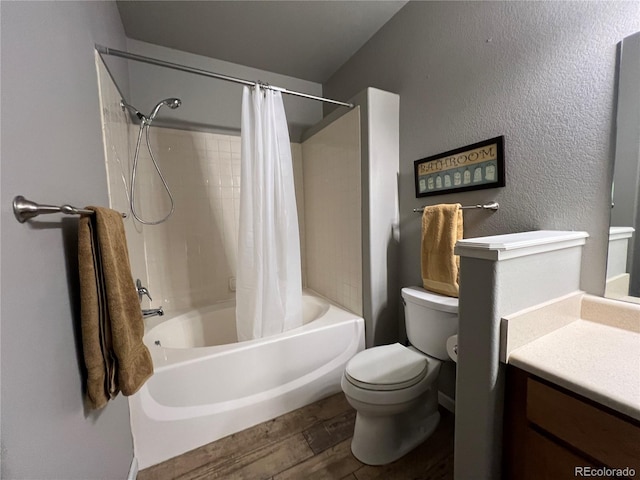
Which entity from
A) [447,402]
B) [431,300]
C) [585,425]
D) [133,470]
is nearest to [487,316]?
[585,425]

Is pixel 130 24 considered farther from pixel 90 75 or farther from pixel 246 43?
pixel 90 75

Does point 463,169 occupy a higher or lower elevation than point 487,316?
higher

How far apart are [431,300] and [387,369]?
409mm

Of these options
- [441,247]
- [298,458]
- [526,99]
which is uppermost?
[526,99]

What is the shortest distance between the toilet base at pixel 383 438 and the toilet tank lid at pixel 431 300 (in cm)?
58

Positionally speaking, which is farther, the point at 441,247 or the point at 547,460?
the point at 441,247

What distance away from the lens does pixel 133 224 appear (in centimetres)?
169

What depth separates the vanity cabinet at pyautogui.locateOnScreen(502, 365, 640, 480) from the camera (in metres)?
0.58

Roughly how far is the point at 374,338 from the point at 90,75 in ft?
6.52

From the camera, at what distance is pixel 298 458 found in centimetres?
127

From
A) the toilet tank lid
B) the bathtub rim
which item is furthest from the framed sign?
the bathtub rim

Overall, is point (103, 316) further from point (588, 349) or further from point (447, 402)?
point (447, 402)

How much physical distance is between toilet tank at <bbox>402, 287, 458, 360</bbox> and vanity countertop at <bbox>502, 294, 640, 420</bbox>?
401 mm

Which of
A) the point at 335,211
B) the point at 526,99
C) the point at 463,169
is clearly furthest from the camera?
the point at 335,211
